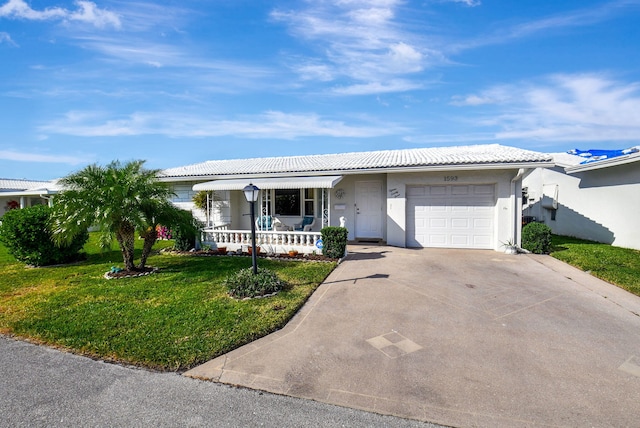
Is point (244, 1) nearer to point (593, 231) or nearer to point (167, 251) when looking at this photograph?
point (167, 251)

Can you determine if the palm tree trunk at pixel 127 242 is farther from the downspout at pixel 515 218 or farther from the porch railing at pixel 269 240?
the downspout at pixel 515 218

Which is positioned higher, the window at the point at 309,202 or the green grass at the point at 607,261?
the window at the point at 309,202

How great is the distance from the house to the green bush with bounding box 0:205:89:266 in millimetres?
5217

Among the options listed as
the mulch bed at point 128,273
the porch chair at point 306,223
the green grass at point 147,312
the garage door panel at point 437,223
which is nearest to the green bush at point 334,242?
the green grass at point 147,312

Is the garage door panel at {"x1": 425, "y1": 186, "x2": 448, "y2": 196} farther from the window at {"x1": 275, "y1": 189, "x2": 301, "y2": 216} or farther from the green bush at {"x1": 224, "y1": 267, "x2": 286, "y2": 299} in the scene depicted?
the green bush at {"x1": 224, "y1": 267, "x2": 286, "y2": 299}

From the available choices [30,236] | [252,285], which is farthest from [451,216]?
[30,236]

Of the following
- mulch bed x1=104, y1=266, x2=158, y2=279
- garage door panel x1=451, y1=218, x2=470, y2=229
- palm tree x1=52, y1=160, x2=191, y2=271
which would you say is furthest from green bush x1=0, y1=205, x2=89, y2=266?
garage door panel x1=451, y1=218, x2=470, y2=229

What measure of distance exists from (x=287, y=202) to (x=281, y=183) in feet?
8.77

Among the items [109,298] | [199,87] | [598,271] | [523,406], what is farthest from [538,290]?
[199,87]

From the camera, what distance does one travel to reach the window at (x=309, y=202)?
15039 millimetres

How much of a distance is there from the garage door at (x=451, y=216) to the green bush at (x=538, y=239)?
1264mm

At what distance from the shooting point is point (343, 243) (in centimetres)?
1112

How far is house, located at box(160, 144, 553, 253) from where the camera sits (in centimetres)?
1230

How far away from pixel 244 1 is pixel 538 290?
1137 centimetres
